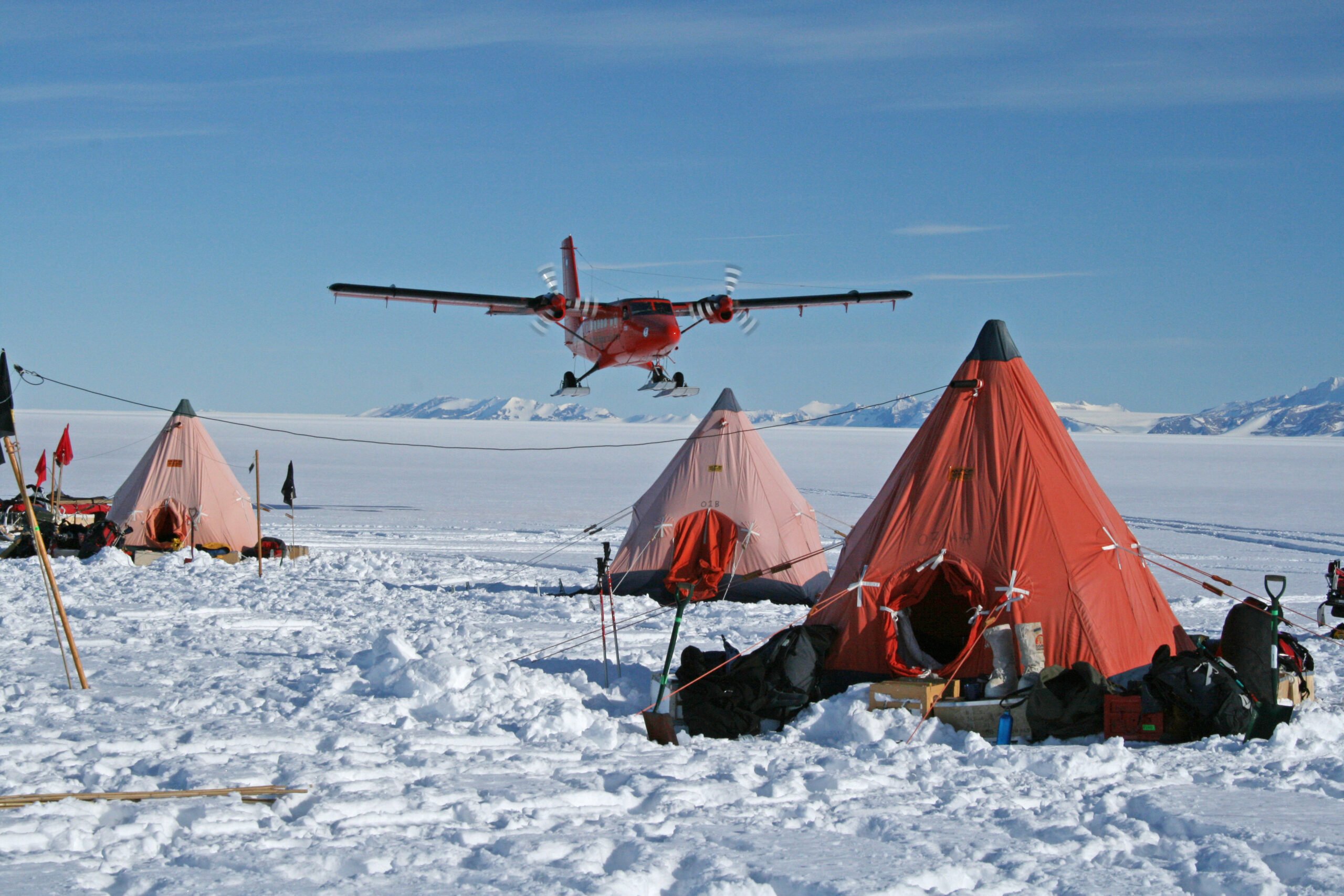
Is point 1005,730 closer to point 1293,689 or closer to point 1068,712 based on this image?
point 1068,712

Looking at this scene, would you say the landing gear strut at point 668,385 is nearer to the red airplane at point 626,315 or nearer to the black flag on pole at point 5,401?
the red airplane at point 626,315

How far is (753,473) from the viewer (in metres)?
15.1

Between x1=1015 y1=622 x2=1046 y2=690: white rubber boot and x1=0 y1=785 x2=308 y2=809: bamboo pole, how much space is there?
15.5ft

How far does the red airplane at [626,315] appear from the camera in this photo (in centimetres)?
2338

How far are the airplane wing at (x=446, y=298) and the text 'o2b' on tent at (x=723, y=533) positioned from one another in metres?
9.10

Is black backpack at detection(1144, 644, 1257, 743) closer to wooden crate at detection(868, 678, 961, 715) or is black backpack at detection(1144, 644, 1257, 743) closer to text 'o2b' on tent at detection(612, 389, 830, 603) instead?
wooden crate at detection(868, 678, 961, 715)

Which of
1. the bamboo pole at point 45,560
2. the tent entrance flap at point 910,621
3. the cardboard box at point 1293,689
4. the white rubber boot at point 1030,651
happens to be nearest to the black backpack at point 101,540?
the bamboo pole at point 45,560

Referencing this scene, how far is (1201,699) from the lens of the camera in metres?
7.07

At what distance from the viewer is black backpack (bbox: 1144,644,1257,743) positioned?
7055 mm

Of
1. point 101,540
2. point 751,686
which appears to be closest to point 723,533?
point 751,686

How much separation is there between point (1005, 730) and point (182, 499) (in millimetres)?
15764

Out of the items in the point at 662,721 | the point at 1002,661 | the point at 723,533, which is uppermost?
the point at 723,533

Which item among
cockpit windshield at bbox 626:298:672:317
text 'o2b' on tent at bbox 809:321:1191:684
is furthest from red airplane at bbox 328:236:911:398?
text 'o2b' on tent at bbox 809:321:1191:684

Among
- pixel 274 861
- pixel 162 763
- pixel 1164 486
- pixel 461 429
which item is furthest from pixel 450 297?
pixel 461 429
